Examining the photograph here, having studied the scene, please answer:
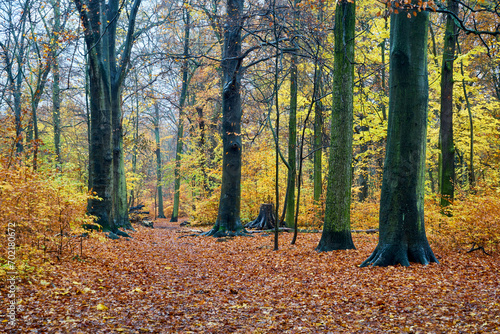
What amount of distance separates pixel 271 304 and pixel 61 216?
401 centimetres

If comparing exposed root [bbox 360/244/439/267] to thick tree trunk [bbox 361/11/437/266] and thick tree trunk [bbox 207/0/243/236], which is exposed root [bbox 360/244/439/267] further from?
thick tree trunk [bbox 207/0/243/236]

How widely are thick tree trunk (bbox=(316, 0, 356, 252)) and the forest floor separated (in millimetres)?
584

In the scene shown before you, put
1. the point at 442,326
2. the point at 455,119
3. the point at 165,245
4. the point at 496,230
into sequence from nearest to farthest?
the point at 442,326
the point at 496,230
the point at 165,245
the point at 455,119

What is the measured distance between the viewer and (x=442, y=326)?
3.27 m

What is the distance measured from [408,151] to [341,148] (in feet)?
6.13

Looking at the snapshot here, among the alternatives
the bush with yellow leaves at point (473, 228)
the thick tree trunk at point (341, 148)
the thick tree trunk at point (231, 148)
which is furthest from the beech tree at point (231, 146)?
the bush with yellow leaves at point (473, 228)

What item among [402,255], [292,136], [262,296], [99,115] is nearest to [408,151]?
[402,255]

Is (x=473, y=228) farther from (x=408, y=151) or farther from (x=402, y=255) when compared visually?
(x=408, y=151)

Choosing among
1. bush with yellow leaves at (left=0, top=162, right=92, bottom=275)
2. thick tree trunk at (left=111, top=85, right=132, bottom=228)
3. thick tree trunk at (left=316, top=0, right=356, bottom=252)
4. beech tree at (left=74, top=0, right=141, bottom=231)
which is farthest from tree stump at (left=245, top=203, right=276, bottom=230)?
bush with yellow leaves at (left=0, top=162, right=92, bottom=275)

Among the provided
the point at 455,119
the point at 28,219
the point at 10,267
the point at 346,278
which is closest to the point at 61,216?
the point at 28,219

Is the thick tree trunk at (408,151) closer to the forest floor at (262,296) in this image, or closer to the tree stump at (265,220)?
the forest floor at (262,296)

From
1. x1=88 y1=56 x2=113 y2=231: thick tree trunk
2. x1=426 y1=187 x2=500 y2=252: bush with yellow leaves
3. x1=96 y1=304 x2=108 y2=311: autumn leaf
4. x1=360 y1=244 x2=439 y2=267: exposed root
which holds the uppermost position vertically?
x1=88 y1=56 x2=113 y2=231: thick tree trunk

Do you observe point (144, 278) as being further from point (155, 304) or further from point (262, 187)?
point (262, 187)

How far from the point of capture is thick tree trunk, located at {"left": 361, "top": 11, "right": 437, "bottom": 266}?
19.0ft
